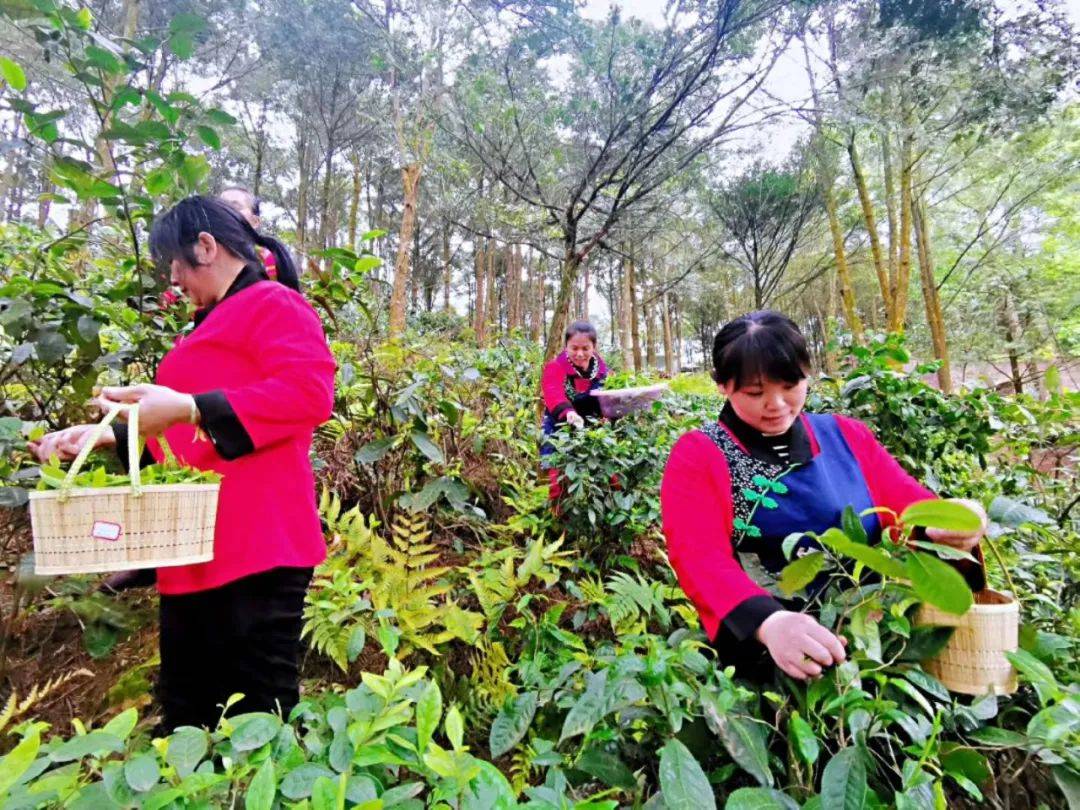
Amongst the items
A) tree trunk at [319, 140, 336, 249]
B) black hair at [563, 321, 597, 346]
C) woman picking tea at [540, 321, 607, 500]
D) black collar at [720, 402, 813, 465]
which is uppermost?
tree trunk at [319, 140, 336, 249]

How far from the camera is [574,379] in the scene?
4.07 metres

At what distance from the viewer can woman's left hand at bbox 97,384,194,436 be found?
1.12 metres

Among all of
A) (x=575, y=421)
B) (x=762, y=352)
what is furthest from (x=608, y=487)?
(x=762, y=352)

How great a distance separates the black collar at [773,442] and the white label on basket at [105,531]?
132 cm

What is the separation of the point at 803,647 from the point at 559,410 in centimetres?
304

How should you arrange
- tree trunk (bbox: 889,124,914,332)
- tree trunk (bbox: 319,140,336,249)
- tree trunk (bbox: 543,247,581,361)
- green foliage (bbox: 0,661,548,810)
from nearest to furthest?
green foliage (bbox: 0,661,548,810), tree trunk (bbox: 543,247,581,361), tree trunk (bbox: 889,124,914,332), tree trunk (bbox: 319,140,336,249)

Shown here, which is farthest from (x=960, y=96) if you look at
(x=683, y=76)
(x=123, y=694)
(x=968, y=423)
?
(x=123, y=694)

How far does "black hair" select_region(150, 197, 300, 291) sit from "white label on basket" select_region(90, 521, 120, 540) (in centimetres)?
73

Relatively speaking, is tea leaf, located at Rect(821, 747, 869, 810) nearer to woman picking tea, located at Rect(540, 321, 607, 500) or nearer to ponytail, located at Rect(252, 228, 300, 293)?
ponytail, located at Rect(252, 228, 300, 293)

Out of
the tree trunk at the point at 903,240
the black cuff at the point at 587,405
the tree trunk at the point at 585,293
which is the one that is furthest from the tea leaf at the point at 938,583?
the tree trunk at the point at 585,293

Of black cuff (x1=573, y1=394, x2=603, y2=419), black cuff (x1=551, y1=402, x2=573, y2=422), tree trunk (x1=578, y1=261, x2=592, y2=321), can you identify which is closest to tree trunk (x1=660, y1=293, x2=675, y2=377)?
tree trunk (x1=578, y1=261, x2=592, y2=321)

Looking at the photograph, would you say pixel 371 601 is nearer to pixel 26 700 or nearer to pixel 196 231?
pixel 26 700

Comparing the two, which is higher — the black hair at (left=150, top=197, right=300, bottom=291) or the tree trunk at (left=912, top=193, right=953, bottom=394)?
the tree trunk at (left=912, top=193, right=953, bottom=394)

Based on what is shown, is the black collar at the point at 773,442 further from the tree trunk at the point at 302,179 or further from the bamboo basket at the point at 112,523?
the tree trunk at the point at 302,179
